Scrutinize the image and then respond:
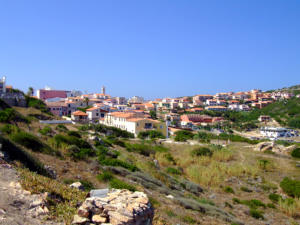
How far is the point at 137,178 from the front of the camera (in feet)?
39.0

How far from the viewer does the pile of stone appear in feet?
14.5

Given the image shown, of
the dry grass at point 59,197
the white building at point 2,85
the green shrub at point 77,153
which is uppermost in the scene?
the white building at point 2,85

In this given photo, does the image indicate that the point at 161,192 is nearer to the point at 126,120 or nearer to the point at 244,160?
the point at 244,160

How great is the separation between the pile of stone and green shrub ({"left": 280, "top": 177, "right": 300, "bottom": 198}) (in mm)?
16201

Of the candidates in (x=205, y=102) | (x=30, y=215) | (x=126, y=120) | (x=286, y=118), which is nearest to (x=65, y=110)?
(x=126, y=120)

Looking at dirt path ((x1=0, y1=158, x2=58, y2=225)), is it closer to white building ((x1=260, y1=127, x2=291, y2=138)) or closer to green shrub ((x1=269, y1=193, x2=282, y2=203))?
green shrub ((x1=269, y1=193, x2=282, y2=203))

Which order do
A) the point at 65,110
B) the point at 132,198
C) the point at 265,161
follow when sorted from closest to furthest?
the point at 132,198
the point at 265,161
the point at 65,110

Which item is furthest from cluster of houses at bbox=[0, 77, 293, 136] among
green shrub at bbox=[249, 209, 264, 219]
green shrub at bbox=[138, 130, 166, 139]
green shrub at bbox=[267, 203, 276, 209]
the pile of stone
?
the pile of stone

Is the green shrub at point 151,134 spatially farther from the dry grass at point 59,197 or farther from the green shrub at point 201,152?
the dry grass at point 59,197

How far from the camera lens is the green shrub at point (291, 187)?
17.0 metres

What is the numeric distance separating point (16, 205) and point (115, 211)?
84.3 inches

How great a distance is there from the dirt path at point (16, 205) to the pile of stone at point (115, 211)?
0.67 metres

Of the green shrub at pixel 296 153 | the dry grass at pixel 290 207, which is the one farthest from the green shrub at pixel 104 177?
the green shrub at pixel 296 153

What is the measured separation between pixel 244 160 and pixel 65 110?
165 feet
